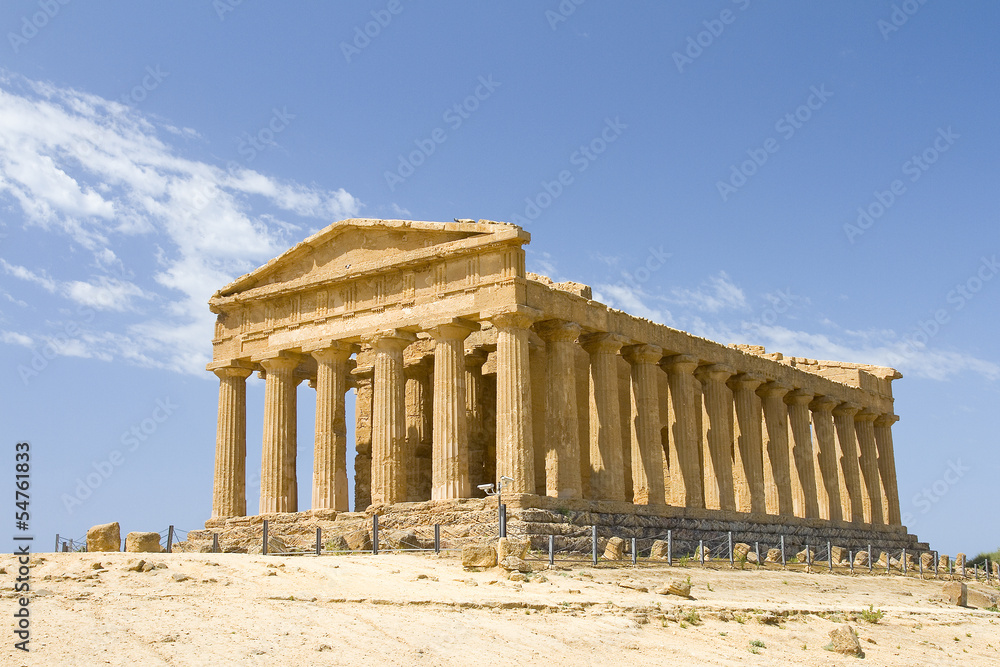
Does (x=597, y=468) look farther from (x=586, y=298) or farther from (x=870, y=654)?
(x=870, y=654)

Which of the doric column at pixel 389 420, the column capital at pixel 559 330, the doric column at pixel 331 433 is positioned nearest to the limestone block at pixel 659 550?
the column capital at pixel 559 330

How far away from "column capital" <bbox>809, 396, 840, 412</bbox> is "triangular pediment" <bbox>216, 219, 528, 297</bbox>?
20.5 metres

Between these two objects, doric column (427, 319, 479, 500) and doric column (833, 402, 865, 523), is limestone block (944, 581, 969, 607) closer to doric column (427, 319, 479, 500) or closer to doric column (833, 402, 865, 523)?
doric column (427, 319, 479, 500)

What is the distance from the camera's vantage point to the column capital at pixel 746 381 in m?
41.7

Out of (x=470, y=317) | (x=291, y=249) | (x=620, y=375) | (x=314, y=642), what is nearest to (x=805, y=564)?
(x=620, y=375)

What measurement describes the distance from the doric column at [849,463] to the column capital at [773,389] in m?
6.11

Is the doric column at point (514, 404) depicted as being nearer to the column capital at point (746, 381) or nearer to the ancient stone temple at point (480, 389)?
the ancient stone temple at point (480, 389)

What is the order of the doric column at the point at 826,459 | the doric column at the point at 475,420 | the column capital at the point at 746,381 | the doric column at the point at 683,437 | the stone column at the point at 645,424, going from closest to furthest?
the stone column at the point at 645,424
the doric column at the point at 475,420
the doric column at the point at 683,437
the column capital at the point at 746,381
the doric column at the point at 826,459

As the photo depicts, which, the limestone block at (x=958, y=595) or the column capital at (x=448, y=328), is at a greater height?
the column capital at (x=448, y=328)

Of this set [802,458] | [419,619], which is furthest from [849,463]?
[419,619]

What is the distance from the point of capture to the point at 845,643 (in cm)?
1920

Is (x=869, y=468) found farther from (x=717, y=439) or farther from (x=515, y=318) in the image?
(x=515, y=318)

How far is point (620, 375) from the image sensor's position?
39.9 m

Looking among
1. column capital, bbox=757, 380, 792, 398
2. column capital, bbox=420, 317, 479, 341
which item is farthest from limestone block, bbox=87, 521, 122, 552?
column capital, bbox=757, 380, 792, 398
